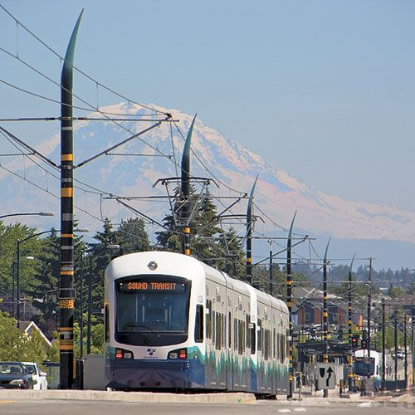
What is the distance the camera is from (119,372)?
35406 millimetres

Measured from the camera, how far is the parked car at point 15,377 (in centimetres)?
4947

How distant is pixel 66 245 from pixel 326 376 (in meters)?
28.3

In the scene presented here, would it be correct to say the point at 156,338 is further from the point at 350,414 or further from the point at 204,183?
the point at 204,183

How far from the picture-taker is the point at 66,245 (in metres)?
35.8

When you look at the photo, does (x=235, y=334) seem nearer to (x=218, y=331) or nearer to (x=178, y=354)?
(x=218, y=331)

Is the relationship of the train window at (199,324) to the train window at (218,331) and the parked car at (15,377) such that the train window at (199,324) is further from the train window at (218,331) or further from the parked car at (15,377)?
the parked car at (15,377)

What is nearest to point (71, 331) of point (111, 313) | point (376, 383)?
point (111, 313)

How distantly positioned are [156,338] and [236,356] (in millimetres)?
6907

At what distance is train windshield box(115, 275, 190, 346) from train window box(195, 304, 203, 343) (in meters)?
0.32

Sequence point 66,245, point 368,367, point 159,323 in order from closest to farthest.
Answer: point 159,323 → point 66,245 → point 368,367

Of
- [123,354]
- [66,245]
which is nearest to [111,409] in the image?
[123,354]

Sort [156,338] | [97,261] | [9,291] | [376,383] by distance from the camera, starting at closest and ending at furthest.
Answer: [156,338] < [376,383] < [97,261] < [9,291]

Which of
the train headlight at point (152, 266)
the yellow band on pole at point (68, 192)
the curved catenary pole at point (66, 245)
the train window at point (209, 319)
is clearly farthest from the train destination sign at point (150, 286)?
the yellow band on pole at point (68, 192)

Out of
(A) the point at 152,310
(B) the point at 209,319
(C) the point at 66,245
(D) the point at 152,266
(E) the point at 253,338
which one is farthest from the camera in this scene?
(E) the point at 253,338
